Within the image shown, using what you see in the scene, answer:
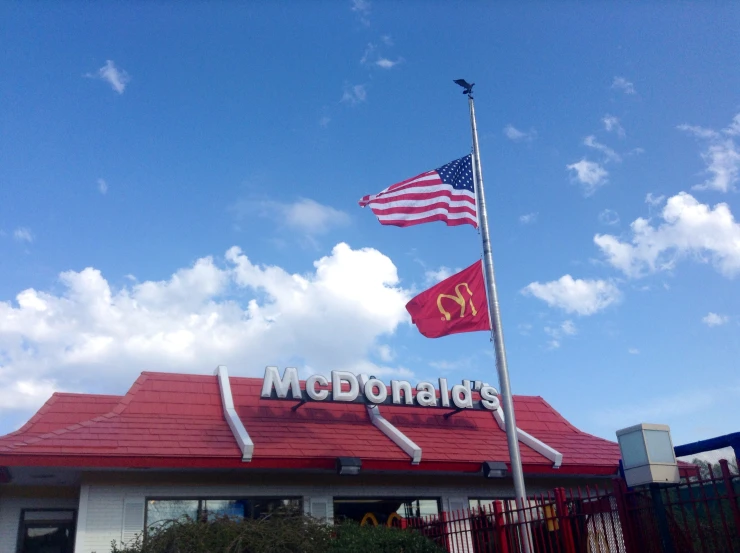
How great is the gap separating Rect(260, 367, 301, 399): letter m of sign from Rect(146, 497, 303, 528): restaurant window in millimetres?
2180

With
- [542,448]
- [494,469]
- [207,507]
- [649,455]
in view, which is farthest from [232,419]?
[649,455]

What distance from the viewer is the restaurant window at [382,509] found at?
15750mm

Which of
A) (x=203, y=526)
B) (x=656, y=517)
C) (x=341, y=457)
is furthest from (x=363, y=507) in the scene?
(x=656, y=517)

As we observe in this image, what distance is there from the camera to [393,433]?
16250mm

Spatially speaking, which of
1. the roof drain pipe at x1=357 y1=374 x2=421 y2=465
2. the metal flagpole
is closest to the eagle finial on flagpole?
the metal flagpole

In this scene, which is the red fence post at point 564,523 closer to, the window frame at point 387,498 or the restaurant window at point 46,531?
the window frame at point 387,498

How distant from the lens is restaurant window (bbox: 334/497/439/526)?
15750mm

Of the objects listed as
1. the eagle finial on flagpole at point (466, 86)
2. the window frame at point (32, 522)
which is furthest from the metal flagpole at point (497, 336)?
the window frame at point (32, 522)

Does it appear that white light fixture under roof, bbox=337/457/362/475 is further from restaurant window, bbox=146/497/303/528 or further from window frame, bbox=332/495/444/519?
window frame, bbox=332/495/444/519

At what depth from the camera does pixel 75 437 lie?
522 inches

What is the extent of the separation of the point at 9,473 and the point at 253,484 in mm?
4616

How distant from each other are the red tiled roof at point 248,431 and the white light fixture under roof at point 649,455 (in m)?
7.13

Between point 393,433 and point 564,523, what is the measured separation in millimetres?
6835

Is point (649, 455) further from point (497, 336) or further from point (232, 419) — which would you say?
point (232, 419)
